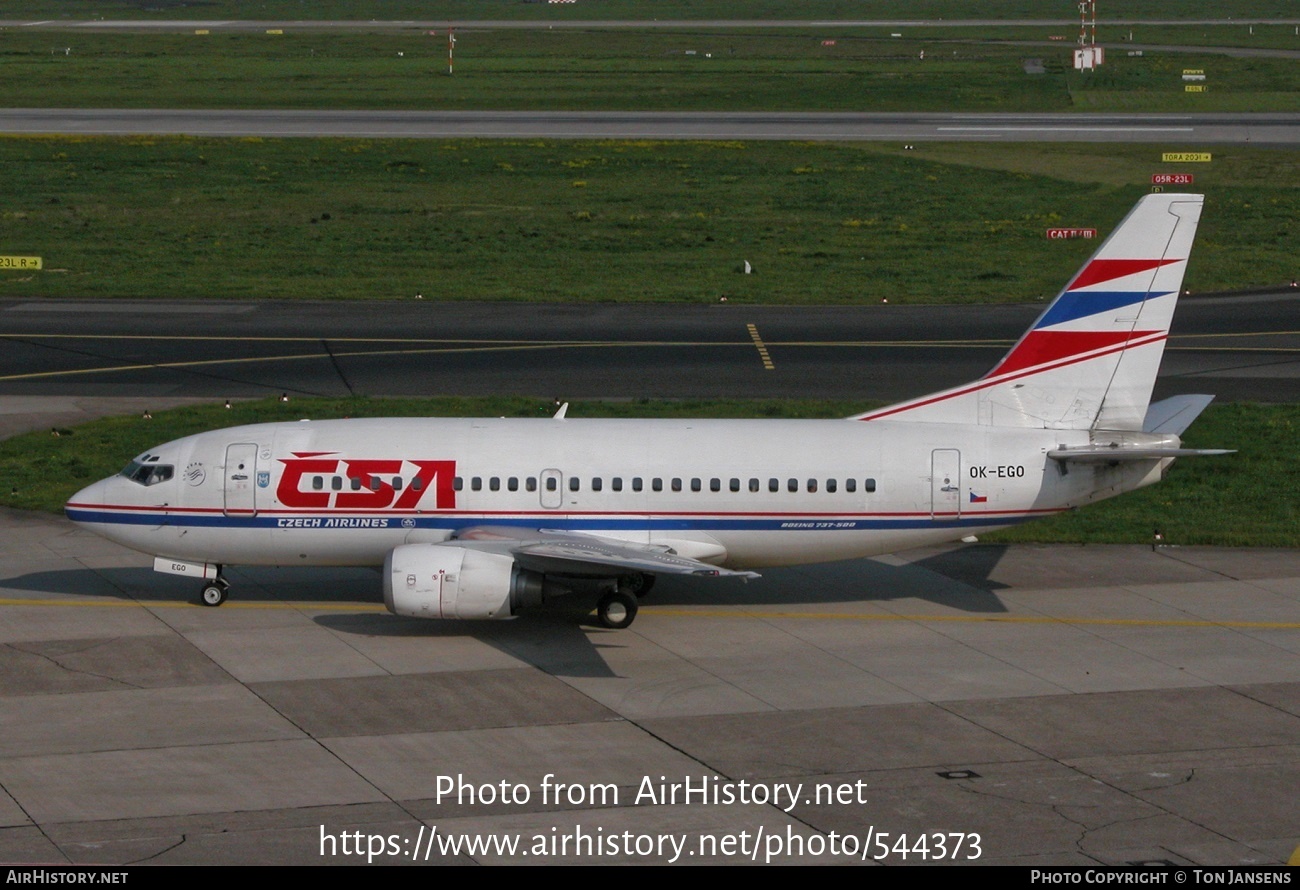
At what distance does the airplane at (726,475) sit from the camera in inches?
1273

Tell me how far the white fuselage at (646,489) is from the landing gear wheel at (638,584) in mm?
914

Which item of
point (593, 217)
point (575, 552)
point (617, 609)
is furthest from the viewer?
point (593, 217)

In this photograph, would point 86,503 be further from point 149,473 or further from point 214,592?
Answer: point 214,592

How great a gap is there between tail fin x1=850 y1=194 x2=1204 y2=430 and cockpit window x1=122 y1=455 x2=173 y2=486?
15.3 metres

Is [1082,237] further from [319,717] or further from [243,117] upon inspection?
[243,117]

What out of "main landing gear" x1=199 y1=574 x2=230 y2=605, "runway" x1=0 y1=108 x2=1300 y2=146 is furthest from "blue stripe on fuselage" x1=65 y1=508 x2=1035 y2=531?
"runway" x1=0 y1=108 x2=1300 y2=146

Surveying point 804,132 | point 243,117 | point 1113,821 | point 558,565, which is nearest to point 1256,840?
point 1113,821

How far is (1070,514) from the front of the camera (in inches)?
1572

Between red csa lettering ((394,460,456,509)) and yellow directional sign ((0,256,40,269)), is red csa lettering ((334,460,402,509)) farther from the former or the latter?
yellow directional sign ((0,256,40,269))

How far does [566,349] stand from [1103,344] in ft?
85.3

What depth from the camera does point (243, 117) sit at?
111562 millimetres

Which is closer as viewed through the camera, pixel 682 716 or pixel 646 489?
pixel 682 716

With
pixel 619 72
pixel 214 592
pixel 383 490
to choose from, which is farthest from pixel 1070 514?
pixel 619 72

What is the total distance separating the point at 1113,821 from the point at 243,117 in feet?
323
